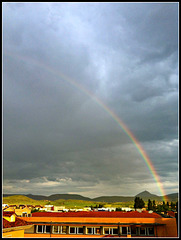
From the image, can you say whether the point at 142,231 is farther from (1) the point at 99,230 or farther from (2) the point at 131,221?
(1) the point at 99,230

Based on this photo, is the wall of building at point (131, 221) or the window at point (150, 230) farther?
the window at point (150, 230)

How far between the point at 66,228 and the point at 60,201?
87277 mm

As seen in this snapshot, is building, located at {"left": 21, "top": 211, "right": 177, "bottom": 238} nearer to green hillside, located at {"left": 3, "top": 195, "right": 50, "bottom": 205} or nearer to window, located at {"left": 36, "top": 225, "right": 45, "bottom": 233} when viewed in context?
window, located at {"left": 36, "top": 225, "right": 45, "bottom": 233}

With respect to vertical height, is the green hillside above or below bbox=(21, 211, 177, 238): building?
below

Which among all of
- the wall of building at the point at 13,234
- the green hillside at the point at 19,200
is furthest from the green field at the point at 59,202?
the wall of building at the point at 13,234

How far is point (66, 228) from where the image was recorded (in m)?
19.9

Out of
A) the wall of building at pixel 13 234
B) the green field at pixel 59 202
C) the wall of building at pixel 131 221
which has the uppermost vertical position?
the wall of building at pixel 13 234

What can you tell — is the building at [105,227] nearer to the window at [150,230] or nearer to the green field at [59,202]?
A: the window at [150,230]

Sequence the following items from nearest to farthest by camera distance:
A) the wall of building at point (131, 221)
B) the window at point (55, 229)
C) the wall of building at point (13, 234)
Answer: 1. the wall of building at point (13, 234)
2. the wall of building at point (131, 221)
3. the window at point (55, 229)

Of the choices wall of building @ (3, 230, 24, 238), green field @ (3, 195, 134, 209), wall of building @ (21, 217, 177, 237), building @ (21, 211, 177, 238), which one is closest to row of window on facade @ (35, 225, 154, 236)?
building @ (21, 211, 177, 238)

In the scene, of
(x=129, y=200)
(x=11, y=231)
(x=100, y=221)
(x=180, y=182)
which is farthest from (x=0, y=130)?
(x=129, y=200)

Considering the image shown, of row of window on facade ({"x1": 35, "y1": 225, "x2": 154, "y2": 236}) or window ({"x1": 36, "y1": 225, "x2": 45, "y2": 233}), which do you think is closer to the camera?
row of window on facade ({"x1": 35, "y1": 225, "x2": 154, "y2": 236})

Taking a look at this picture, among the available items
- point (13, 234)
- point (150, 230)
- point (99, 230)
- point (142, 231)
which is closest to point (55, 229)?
point (99, 230)

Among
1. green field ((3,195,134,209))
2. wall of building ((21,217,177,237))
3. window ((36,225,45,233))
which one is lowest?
green field ((3,195,134,209))
